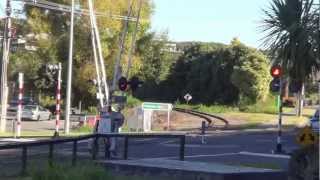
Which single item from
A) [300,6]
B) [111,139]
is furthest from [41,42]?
[300,6]

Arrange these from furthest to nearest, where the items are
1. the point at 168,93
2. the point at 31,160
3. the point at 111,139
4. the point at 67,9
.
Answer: the point at 168,93, the point at 67,9, the point at 111,139, the point at 31,160

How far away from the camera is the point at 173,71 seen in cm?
9688

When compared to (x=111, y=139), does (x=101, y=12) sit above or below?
above

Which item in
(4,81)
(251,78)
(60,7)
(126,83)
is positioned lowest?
(126,83)

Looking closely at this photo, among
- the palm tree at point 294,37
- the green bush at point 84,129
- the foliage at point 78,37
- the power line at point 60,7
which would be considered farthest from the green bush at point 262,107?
the palm tree at point 294,37

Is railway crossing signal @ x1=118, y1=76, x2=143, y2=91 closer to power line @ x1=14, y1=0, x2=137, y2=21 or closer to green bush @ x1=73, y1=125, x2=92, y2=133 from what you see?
green bush @ x1=73, y1=125, x2=92, y2=133

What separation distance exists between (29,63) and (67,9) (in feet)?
32.8

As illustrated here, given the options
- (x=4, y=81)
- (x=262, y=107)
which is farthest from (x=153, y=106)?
(x=262, y=107)

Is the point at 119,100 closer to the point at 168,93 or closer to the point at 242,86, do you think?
the point at 242,86

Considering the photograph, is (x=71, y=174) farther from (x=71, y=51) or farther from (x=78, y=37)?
(x=78, y=37)

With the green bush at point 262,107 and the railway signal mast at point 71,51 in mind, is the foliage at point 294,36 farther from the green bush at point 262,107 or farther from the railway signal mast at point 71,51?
the green bush at point 262,107

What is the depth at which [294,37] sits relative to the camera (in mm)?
12320

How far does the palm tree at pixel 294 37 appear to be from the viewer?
12125 millimetres

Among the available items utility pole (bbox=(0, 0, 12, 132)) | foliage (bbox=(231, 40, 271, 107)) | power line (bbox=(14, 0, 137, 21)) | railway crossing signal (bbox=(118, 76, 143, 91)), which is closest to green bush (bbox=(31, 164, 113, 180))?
railway crossing signal (bbox=(118, 76, 143, 91))
